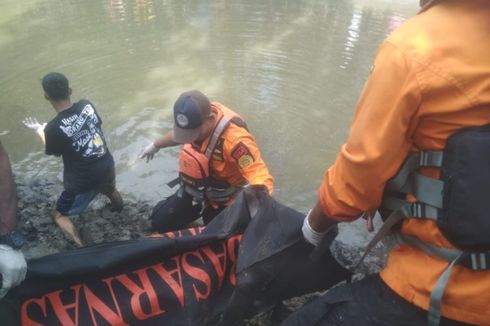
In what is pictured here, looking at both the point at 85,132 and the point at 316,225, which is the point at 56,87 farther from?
the point at 316,225

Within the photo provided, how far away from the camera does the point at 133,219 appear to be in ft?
15.1

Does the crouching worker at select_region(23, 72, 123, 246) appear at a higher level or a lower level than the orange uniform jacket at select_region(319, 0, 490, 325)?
lower

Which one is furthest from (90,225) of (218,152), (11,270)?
(11,270)

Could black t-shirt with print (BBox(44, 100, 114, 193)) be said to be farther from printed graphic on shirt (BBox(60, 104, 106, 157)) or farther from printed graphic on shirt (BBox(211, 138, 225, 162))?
printed graphic on shirt (BBox(211, 138, 225, 162))

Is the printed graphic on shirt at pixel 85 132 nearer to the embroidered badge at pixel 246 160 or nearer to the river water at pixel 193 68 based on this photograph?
the river water at pixel 193 68

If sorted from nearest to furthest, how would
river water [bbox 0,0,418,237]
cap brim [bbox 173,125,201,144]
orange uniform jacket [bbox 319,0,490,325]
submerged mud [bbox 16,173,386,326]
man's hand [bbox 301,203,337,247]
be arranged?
1. orange uniform jacket [bbox 319,0,490,325]
2. man's hand [bbox 301,203,337,247]
3. cap brim [bbox 173,125,201,144]
4. submerged mud [bbox 16,173,386,326]
5. river water [bbox 0,0,418,237]

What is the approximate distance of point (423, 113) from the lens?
1.48m

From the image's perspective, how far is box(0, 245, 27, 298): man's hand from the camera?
6.67 ft

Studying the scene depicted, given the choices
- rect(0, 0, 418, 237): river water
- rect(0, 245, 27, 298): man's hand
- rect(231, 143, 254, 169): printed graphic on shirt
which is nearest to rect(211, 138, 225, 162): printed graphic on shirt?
rect(231, 143, 254, 169): printed graphic on shirt

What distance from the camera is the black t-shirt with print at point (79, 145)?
3.92 metres

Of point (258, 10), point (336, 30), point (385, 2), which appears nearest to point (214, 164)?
point (336, 30)

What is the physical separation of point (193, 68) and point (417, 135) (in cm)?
723

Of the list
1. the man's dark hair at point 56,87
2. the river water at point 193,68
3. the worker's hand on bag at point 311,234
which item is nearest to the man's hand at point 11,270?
the worker's hand on bag at point 311,234

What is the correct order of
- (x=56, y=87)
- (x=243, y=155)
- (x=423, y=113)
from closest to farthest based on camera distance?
(x=423, y=113)
(x=243, y=155)
(x=56, y=87)
